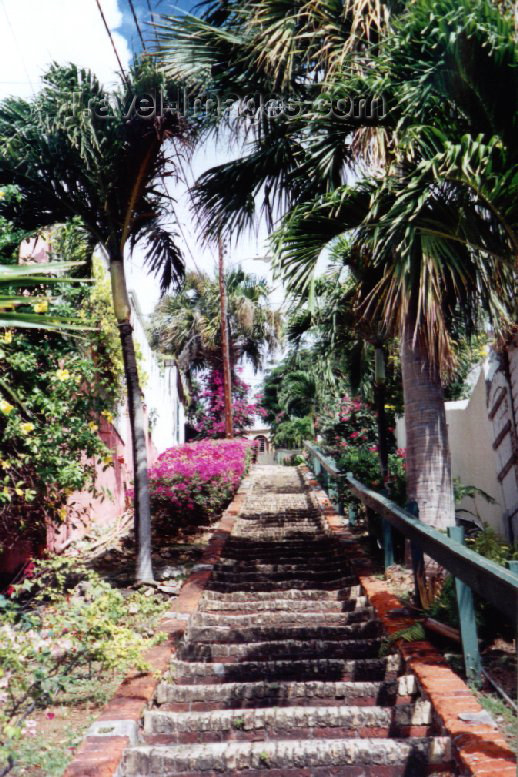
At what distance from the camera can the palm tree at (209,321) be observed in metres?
26.2

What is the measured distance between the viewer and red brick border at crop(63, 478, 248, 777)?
9.50 ft

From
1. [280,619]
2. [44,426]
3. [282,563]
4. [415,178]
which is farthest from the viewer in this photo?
[282,563]

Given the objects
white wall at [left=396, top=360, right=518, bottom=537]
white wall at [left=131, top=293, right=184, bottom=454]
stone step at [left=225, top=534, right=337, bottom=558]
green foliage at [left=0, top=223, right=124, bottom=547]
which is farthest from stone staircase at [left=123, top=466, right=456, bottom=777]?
white wall at [left=131, top=293, right=184, bottom=454]

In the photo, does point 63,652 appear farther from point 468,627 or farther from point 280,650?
point 468,627

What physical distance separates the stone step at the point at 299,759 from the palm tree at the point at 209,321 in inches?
898

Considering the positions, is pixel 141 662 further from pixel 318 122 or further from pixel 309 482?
pixel 309 482

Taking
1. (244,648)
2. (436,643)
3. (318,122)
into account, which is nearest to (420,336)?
(318,122)

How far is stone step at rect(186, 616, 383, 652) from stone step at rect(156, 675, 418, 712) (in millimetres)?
759

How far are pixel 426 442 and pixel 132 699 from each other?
3.33 meters

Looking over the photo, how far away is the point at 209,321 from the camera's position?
2606 centimetres

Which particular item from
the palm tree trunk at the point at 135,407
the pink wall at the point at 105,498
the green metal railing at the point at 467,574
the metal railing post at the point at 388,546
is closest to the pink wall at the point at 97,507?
the pink wall at the point at 105,498

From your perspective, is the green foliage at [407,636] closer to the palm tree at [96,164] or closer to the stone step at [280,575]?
the stone step at [280,575]

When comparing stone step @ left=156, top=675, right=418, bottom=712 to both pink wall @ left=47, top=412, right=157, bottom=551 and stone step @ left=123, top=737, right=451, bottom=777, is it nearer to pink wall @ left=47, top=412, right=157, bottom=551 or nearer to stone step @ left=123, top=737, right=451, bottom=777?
stone step @ left=123, top=737, right=451, bottom=777

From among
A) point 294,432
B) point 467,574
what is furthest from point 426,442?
point 294,432
